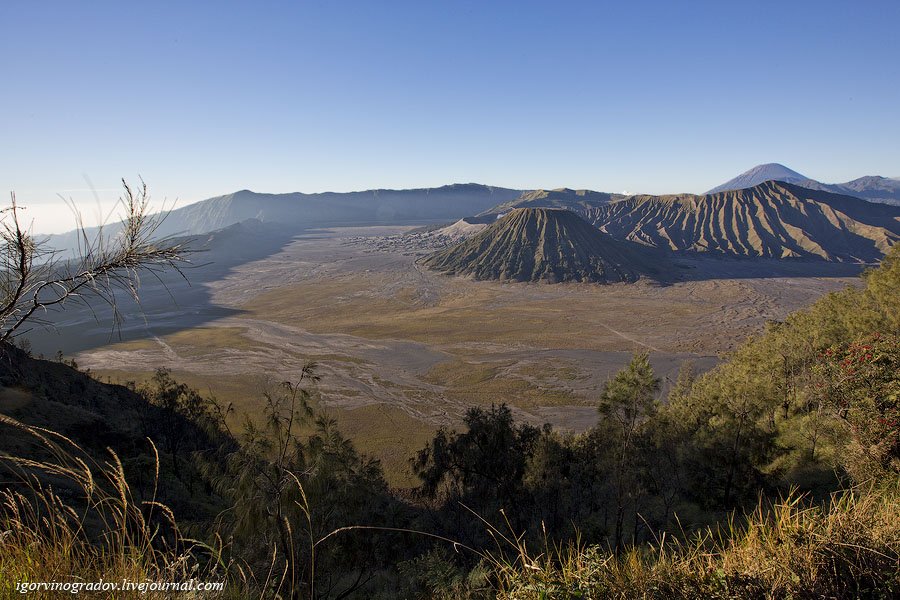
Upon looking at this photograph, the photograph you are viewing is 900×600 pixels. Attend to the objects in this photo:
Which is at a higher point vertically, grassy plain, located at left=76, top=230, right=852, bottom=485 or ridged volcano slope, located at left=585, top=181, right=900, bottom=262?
ridged volcano slope, located at left=585, top=181, right=900, bottom=262

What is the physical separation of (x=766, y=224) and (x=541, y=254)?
62193 mm

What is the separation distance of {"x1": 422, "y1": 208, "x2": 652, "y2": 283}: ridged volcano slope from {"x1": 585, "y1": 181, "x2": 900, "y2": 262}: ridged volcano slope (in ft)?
79.0

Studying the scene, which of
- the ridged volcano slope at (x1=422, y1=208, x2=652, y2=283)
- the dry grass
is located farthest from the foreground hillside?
the ridged volcano slope at (x1=422, y1=208, x2=652, y2=283)

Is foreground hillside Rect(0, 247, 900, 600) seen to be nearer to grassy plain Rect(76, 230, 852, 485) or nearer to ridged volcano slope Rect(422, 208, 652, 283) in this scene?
grassy plain Rect(76, 230, 852, 485)

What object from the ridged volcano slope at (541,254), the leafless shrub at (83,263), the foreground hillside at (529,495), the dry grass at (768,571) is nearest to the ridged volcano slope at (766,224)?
the ridged volcano slope at (541,254)

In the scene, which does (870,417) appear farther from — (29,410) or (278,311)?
(278,311)

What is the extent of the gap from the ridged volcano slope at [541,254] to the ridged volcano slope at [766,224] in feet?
79.0

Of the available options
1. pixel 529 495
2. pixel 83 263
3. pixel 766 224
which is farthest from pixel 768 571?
pixel 766 224

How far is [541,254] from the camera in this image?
3100 inches

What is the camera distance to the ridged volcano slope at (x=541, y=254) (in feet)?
239

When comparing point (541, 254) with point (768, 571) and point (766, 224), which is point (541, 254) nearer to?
point (766, 224)

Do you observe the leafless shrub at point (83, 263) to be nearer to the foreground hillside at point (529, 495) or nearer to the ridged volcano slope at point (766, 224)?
the foreground hillside at point (529, 495)

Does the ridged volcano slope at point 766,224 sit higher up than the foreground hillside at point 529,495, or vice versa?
the ridged volcano slope at point 766,224

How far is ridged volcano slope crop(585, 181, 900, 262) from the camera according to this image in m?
87.2
